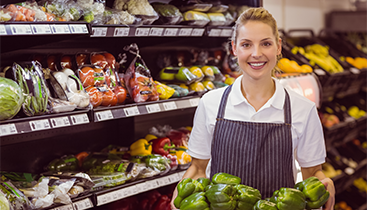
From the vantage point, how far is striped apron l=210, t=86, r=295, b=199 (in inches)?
67.1

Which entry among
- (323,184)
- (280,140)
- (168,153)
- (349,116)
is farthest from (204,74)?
(349,116)

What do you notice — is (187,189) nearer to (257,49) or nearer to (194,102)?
(257,49)

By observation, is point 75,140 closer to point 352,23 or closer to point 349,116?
point 349,116

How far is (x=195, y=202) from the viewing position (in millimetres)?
1353

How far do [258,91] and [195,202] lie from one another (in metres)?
0.68

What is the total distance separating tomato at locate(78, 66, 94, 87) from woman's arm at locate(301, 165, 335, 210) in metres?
→ 1.28

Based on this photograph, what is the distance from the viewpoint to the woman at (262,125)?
166cm

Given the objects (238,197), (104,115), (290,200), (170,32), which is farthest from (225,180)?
(170,32)

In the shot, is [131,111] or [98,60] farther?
[98,60]

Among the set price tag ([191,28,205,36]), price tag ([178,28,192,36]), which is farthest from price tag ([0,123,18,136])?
price tag ([191,28,205,36])

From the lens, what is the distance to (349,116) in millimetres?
4543

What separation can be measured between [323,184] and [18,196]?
1.43 meters

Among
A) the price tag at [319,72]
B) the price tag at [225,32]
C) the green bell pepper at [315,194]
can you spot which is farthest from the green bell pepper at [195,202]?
the price tag at [319,72]

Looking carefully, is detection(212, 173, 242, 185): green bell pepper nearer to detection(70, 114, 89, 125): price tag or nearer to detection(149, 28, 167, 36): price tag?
detection(70, 114, 89, 125): price tag
